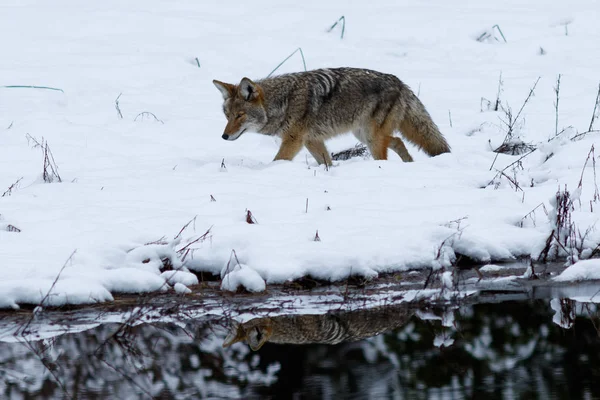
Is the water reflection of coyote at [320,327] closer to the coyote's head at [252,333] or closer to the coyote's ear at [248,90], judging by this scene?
the coyote's head at [252,333]

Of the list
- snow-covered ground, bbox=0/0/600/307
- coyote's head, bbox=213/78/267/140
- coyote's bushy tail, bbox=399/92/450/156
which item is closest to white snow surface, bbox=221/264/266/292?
snow-covered ground, bbox=0/0/600/307

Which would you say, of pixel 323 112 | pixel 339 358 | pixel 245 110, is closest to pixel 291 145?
pixel 323 112

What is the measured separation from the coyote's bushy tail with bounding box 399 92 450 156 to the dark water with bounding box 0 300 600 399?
512 centimetres

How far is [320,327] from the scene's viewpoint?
523 centimetres

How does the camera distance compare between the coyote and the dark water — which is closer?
the dark water

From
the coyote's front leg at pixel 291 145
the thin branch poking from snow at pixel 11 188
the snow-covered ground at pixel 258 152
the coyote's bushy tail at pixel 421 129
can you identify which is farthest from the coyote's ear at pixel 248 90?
the thin branch poking from snow at pixel 11 188

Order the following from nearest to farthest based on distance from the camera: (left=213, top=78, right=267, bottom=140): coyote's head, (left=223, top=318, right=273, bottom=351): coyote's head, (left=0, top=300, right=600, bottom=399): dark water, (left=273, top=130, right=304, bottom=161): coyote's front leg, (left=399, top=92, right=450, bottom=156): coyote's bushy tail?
(left=0, top=300, right=600, bottom=399): dark water → (left=223, top=318, right=273, bottom=351): coyote's head → (left=273, top=130, right=304, bottom=161): coyote's front leg → (left=213, top=78, right=267, bottom=140): coyote's head → (left=399, top=92, right=450, bottom=156): coyote's bushy tail

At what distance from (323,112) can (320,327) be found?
→ 5454mm

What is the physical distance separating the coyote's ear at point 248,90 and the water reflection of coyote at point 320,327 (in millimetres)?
5288

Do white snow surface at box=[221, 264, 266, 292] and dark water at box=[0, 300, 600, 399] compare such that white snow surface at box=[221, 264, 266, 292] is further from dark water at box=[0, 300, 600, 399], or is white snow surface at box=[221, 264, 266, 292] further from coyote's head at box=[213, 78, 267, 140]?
coyote's head at box=[213, 78, 267, 140]

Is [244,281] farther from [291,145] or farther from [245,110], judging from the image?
[245,110]

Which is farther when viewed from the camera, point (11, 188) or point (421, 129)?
point (421, 129)

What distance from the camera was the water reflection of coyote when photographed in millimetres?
5043

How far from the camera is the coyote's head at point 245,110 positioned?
10438mm
